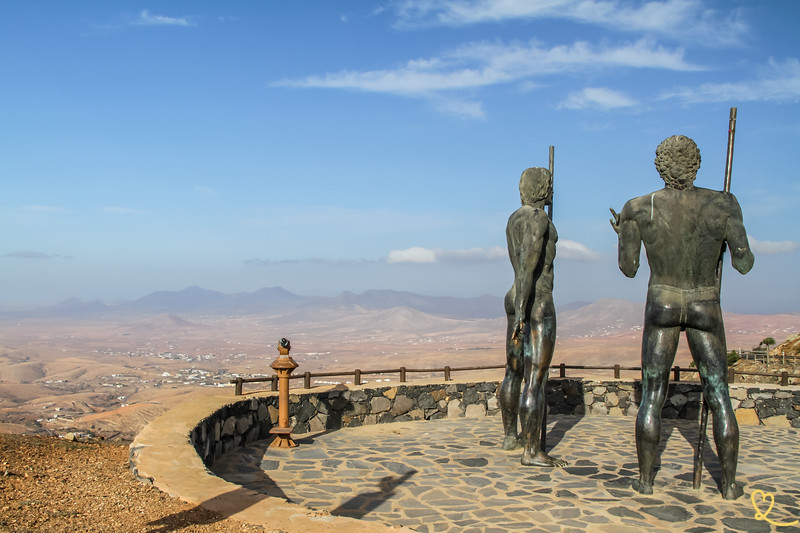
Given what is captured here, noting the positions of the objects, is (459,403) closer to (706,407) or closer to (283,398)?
(283,398)

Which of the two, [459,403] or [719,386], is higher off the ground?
[719,386]

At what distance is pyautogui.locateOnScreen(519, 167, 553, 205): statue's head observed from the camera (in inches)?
276

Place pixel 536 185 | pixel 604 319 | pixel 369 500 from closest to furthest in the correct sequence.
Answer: pixel 369 500 < pixel 536 185 < pixel 604 319

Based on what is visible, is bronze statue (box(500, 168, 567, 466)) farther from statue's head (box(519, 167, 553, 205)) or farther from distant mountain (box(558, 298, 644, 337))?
distant mountain (box(558, 298, 644, 337))

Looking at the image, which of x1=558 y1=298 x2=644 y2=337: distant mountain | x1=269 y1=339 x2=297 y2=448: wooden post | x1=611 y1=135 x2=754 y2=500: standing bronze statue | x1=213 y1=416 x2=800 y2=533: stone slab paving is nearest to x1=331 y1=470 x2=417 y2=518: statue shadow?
x1=213 y1=416 x2=800 y2=533: stone slab paving

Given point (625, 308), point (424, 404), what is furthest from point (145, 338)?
point (424, 404)

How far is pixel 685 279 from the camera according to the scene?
5621mm

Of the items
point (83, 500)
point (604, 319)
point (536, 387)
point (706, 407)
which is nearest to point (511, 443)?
point (536, 387)

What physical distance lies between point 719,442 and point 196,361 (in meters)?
84.7

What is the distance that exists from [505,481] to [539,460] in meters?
0.72

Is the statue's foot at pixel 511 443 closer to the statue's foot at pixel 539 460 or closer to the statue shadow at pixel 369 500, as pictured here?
the statue's foot at pixel 539 460

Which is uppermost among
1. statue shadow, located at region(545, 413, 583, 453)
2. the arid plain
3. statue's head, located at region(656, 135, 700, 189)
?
statue's head, located at region(656, 135, 700, 189)

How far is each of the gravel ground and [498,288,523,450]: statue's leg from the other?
400 centimetres

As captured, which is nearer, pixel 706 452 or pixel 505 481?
pixel 505 481
